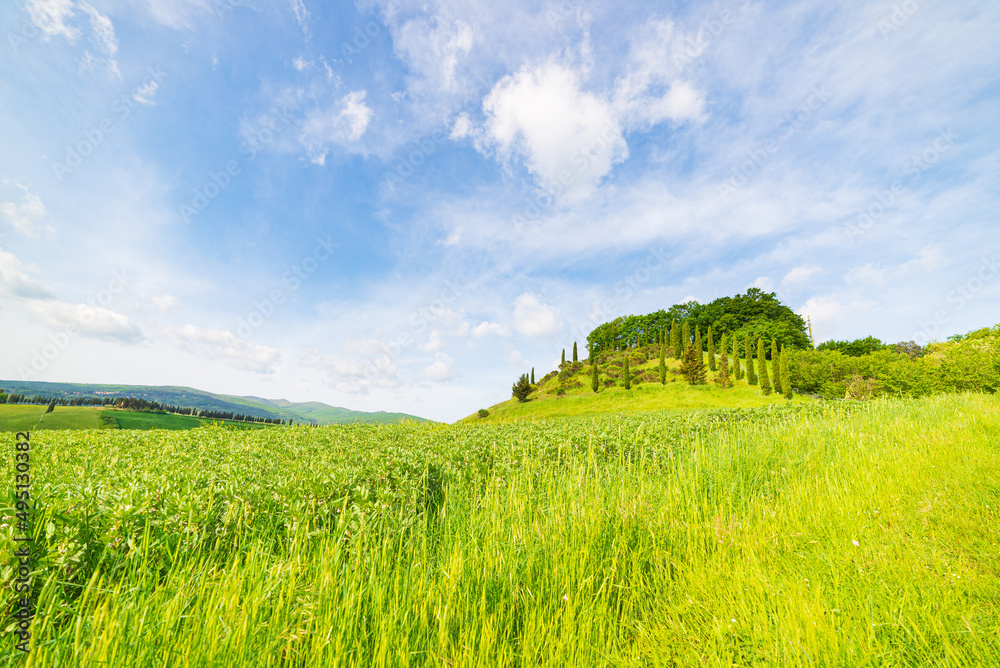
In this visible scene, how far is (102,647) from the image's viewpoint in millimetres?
1734

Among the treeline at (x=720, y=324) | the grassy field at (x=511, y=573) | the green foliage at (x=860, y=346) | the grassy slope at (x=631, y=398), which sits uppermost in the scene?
the treeline at (x=720, y=324)

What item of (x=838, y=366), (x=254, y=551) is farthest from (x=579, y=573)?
(x=838, y=366)

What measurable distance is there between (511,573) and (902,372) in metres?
43.0

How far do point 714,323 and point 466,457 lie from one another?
283 feet

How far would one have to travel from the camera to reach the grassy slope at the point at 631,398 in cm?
3953

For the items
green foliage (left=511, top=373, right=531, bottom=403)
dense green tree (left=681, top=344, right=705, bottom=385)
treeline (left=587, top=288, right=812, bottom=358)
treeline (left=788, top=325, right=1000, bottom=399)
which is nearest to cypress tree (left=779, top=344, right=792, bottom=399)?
treeline (left=788, top=325, right=1000, bottom=399)

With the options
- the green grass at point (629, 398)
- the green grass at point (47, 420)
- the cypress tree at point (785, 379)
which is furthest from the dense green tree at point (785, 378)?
the green grass at point (47, 420)

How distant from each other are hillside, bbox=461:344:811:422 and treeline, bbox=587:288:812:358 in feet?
30.3

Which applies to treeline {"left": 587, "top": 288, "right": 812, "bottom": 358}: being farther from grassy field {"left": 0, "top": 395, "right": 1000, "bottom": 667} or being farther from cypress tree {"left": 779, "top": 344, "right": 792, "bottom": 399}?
grassy field {"left": 0, "top": 395, "right": 1000, "bottom": 667}

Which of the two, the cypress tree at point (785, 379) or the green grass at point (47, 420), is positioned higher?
the cypress tree at point (785, 379)

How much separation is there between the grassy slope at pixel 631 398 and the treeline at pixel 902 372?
14.9 feet

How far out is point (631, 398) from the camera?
45.3m

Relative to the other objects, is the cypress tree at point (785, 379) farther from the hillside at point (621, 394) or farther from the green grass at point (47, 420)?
the green grass at point (47, 420)

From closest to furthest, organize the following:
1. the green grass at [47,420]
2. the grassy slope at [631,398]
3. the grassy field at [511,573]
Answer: the grassy field at [511,573] < the green grass at [47,420] < the grassy slope at [631,398]
